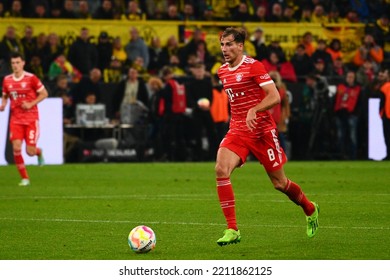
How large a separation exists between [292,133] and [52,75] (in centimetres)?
650

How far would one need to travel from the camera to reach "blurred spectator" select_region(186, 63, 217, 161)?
1104 inches

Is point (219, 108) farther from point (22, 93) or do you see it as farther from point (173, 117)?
point (22, 93)

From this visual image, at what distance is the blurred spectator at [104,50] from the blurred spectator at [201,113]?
233 cm

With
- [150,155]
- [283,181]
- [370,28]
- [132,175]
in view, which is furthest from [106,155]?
[283,181]

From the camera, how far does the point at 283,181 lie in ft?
39.3

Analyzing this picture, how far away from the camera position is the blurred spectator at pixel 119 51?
96.1 ft

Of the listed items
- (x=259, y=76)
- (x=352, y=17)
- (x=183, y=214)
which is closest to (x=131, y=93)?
(x=352, y=17)

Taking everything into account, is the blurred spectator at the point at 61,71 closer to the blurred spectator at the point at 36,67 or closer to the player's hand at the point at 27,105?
the blurred spectator at the point at 36,67

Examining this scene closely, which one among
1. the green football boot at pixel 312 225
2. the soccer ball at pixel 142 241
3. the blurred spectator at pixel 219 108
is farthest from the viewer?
the blurred spectator at pixel 219 108

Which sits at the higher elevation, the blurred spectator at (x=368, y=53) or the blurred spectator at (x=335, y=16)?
the blurred spectator at (x=335, y=16)

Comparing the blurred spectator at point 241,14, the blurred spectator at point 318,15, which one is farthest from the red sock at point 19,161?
the blurred spectator at point 318,15

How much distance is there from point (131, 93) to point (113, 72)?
1.12m

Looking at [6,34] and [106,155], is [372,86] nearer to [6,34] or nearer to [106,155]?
[106,155]

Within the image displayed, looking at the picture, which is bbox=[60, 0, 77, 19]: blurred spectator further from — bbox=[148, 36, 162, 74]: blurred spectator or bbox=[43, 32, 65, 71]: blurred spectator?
→ bbox=[148, 36, 162, 74]: blurred spectator
